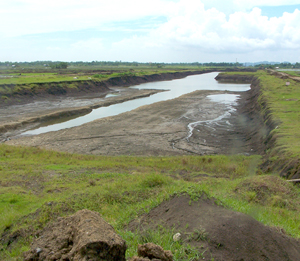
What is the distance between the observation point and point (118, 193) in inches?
338

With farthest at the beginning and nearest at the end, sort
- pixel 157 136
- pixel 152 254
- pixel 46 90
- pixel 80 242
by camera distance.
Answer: pixel 46 90 < pixel 157 136 < pixel 152 254 < pixel 80 242

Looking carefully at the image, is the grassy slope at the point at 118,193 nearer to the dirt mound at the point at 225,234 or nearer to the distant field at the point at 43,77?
the dirt mound at the point at 225,234

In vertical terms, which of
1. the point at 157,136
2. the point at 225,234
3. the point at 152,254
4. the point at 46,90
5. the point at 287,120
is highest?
the point at 46,90

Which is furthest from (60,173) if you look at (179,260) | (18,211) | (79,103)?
(79,103)

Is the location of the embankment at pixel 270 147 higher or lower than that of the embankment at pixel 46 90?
lower

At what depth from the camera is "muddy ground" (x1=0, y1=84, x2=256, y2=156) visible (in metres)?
20.1

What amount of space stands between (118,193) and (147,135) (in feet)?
49.9

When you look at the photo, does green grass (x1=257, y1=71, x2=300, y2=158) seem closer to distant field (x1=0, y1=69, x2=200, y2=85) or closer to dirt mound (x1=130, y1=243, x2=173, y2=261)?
dirt mound (x1=130, y1=243, x2=173, y2=261)

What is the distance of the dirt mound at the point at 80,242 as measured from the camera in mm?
3564

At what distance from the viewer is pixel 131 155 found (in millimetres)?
18969

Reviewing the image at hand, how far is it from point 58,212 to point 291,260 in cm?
590

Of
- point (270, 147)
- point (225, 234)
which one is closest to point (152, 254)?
point (225, 234)

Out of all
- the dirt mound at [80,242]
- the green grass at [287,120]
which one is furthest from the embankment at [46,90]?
the dirt mound at [80,242]

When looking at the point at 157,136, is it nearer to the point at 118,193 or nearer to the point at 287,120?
the point at 287,120
